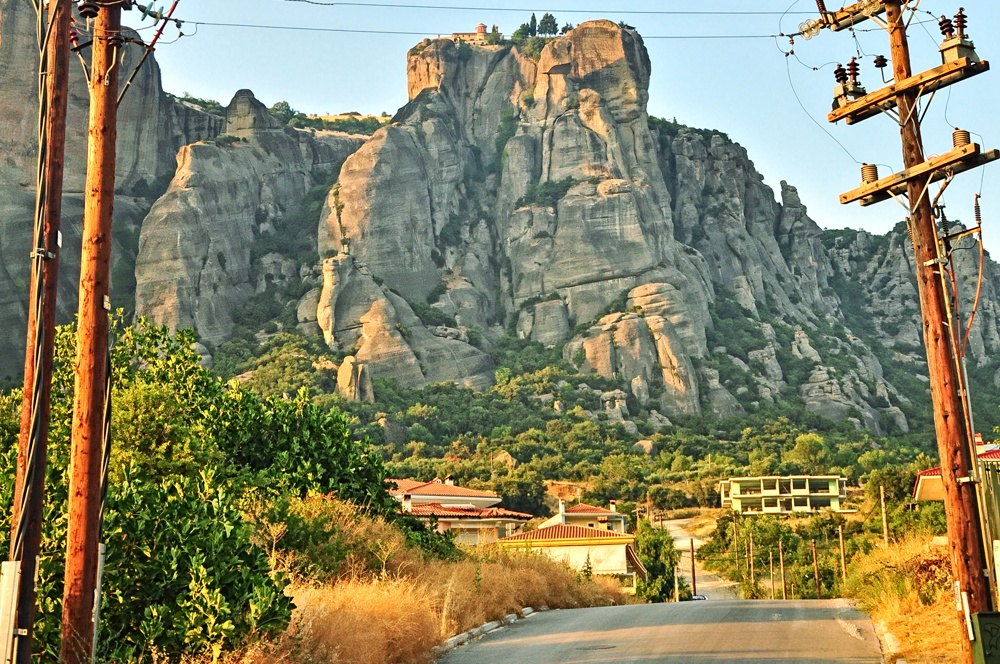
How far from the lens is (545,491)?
9294 cm

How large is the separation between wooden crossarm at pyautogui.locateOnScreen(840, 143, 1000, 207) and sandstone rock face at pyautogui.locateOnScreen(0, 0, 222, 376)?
10088cm

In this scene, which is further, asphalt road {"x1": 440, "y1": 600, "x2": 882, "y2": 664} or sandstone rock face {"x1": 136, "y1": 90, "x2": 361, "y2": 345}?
sandstone rock face {"x1": 136, "y1": 90, "x2": 361, "y2": 345}

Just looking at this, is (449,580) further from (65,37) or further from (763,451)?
(763,451)

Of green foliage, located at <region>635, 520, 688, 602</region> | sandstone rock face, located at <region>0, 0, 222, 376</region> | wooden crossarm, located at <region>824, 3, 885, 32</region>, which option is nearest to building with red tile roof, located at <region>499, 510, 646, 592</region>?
green foliage, located at <region>635, 520, 688, 602</region>

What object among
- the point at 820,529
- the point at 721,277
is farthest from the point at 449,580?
the point at 721,277

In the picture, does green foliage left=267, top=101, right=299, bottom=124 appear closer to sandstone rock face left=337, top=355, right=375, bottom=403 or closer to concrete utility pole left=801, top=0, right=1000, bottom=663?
sandstone rock face left=337, top=355, right=375, bottom=403

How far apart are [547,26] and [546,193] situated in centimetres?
4543

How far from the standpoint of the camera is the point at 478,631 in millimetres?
20297

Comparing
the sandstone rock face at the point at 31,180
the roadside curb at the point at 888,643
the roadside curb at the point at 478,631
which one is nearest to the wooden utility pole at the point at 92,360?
the roadside curb at the point at 478,631

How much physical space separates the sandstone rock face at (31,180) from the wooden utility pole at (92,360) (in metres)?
100

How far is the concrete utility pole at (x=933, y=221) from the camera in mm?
12570

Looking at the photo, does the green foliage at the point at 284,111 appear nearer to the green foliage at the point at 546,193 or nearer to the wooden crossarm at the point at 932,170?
the green foliage at the point at 546,193

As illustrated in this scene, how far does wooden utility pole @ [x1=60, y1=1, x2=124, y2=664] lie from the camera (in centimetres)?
1020

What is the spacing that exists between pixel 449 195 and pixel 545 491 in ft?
229
